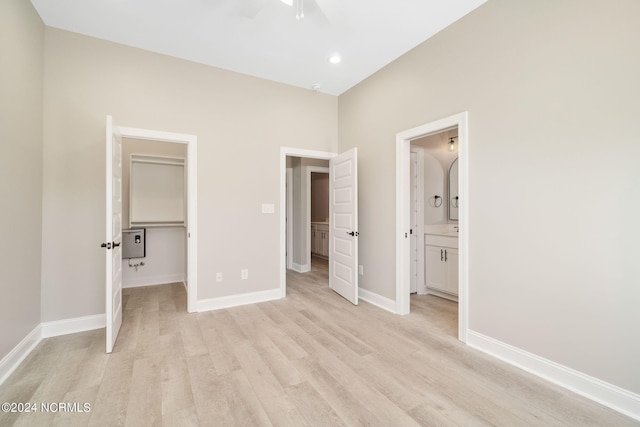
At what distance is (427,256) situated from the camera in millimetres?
4070

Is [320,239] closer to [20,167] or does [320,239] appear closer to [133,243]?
[133,243]

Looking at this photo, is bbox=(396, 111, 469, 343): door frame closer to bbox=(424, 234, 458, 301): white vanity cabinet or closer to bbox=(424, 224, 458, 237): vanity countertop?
bbox=(424, 234, 458, 301): white vanity cabinet

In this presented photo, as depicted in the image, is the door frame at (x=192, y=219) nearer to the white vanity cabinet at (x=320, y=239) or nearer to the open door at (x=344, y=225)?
the open door at (x=344, y=225)

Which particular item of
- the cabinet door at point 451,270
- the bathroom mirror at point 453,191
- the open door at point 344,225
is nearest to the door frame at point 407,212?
the open door at point 344,225

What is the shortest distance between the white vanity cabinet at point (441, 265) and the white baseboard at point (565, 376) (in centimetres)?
126

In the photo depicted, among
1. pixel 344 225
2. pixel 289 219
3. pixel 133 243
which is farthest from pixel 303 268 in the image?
pixel 133 243

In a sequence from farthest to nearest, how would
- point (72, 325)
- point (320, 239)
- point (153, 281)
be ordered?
point (320, 239) < point (153, 281) < point (72, 325)

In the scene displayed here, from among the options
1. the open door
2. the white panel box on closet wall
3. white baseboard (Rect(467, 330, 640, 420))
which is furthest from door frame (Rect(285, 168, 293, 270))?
white baseboard (Rect(467, 330, 640, 420))

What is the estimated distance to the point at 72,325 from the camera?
283 cm

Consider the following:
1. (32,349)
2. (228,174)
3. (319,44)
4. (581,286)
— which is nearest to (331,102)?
(319,44)

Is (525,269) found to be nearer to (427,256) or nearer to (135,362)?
(427,256)

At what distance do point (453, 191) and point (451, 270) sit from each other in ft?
3.89

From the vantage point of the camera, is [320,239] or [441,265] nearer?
[441,265]

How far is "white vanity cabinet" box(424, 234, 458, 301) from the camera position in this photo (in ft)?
12.1
